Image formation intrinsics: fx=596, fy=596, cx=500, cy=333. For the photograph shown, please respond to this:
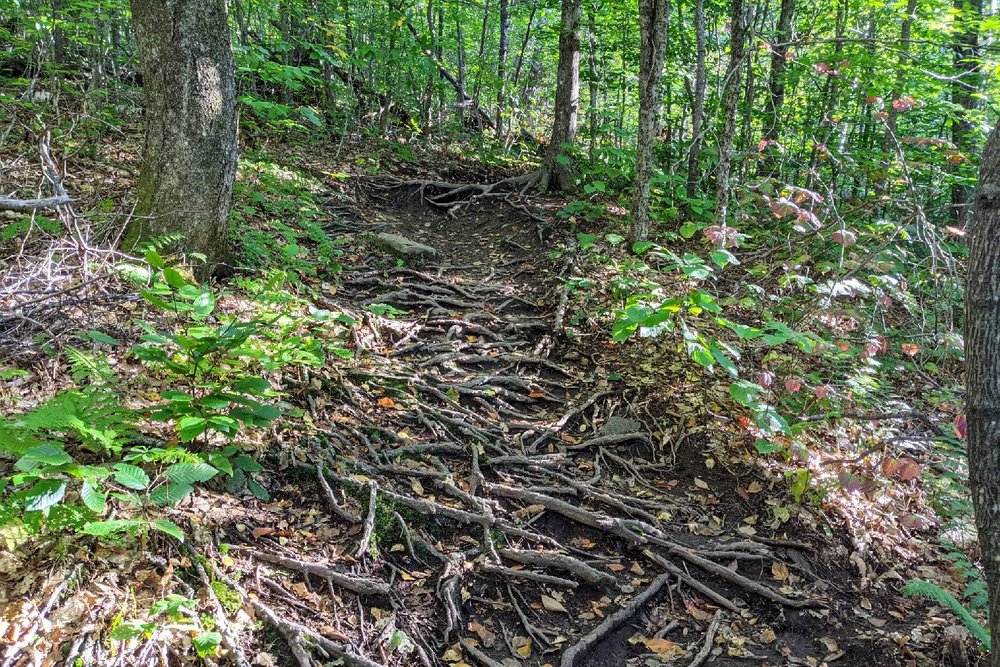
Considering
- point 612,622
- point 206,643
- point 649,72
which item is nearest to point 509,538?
point 612,622

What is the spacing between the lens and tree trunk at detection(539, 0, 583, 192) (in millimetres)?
9367

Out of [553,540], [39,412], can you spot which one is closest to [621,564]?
[553,540]

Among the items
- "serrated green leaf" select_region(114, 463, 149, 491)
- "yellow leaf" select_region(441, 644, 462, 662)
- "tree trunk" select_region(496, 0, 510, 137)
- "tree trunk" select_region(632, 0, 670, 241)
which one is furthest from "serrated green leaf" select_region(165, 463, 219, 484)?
"tree trunk" select_region(496, 0, 510, 137)

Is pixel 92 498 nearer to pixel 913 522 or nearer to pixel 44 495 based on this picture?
pixel 44 495

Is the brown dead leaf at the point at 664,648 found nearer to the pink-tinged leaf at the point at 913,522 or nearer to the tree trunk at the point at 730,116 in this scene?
the pink-tinged leaf at the point at 913,522

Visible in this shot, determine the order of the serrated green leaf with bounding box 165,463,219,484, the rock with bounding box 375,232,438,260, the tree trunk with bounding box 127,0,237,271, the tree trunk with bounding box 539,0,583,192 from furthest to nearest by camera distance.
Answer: the tree trunk with bounding box 539,0,583,192, the rock with bounding box 375,232,438,260, the tree trunk with bounding box 127,0,237,271, the serrated green leaf with bounding box 165,463,219,484

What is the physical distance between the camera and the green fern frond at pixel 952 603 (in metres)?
2.96

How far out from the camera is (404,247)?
752 centimetres

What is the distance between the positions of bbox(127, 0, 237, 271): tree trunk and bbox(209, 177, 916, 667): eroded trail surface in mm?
1453

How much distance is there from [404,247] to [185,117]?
314 centimetres

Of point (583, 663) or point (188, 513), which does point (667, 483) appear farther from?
point (188, 513)

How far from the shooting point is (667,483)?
4.44 metres

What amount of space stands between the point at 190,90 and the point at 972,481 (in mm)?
5496

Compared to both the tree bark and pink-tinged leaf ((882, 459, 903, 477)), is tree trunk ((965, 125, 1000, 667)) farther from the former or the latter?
the tree bark
